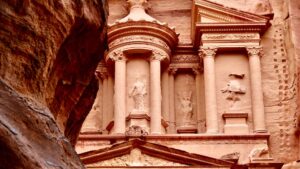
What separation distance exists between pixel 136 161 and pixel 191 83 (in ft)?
15.8

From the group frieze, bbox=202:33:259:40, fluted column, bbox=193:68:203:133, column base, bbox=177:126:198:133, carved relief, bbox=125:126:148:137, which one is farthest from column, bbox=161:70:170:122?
carved relief, bbox=125:126:148:137

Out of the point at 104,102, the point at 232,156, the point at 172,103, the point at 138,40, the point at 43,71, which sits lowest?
the point at 43,71

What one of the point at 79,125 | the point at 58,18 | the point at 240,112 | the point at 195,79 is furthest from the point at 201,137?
the point at 58,18

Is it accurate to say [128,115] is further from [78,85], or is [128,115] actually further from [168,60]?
[78,85]

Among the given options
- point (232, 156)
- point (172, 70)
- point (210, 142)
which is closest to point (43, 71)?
point (232, 156)

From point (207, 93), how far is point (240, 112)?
3.15 ft

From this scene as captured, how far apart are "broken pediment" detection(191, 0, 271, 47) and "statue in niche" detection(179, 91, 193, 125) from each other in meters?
1.41

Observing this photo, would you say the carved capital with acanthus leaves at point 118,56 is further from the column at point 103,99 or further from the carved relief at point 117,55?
the column at point 103,99

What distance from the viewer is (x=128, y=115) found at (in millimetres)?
18219

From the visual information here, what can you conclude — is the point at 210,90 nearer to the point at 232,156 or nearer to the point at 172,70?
the point at 172,70

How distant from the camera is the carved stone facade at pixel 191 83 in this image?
1758cm

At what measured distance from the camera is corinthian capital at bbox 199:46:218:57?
18688 mm

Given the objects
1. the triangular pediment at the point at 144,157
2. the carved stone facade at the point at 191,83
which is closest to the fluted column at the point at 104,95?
the carved stone facade at the point at 191,83

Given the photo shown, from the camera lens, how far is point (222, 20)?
1909 centimetres
